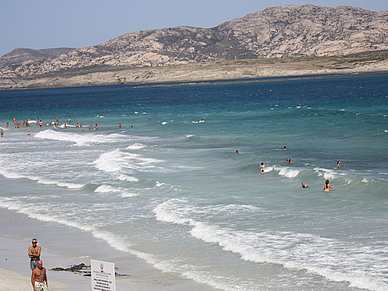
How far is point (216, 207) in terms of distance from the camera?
67.9ft

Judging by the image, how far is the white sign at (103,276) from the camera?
323 inches

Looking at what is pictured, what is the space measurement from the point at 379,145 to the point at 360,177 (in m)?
11.3

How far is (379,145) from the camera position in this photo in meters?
34.4

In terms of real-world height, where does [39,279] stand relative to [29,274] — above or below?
above

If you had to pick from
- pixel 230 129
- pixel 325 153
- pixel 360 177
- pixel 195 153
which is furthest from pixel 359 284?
pixel 230 129

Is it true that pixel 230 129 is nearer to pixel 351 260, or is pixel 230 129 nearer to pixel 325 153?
pixel 325 153

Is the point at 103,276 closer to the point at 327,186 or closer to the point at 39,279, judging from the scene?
the point at 39,279

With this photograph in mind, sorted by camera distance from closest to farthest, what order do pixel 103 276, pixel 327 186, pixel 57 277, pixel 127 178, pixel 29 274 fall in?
pixel 103 276 → pixel 57 277 → pixel 29 274 → pixel 327 186 → pixel 127 178

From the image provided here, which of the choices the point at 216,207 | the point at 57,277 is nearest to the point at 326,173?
the point at 216,207

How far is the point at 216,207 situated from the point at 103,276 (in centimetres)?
1266

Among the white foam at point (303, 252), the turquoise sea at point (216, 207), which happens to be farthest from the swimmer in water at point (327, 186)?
the white foam at point (303, 252)

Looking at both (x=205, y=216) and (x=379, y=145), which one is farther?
(x=379, y=145)

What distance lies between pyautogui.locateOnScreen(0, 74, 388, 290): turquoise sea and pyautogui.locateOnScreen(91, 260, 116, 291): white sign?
453 centimetres

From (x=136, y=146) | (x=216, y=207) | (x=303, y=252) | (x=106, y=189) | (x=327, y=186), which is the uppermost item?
(x=136, y=146)
